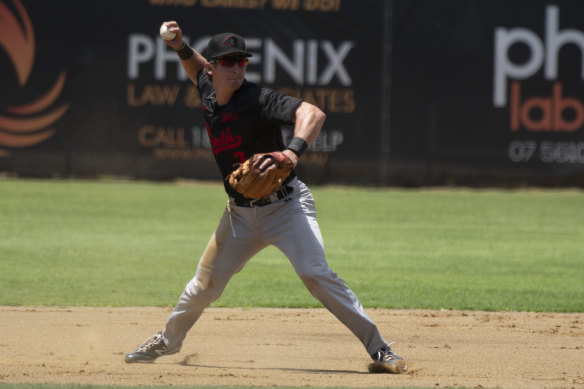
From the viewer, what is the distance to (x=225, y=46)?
4934 millimetres

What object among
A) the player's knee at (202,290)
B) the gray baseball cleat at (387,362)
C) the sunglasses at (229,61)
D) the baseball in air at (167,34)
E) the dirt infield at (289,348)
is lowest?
the dirt infield at (289,348)

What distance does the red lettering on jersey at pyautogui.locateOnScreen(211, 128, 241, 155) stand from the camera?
5.02 m

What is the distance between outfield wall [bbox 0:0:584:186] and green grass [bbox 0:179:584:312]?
80cm

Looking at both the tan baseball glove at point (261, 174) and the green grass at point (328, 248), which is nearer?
the tan baseball glove at point (261, 174)

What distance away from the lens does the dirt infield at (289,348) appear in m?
4.96

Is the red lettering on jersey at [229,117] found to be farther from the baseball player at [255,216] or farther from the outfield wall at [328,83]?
the outfield wall at [328,83]

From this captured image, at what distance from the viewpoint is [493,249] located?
1074 centimetres

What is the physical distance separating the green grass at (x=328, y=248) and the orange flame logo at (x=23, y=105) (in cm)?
85

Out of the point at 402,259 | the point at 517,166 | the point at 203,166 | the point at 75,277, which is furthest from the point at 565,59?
the point at 75,277

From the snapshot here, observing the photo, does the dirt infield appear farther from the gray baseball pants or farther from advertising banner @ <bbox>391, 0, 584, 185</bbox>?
advertising banner @ <bbox>391, 0, 584, 185</bbox>

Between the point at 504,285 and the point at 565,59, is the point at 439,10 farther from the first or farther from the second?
the point at 504,285

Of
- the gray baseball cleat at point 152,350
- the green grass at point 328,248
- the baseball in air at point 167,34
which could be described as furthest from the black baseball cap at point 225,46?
the green grass at point 328,248


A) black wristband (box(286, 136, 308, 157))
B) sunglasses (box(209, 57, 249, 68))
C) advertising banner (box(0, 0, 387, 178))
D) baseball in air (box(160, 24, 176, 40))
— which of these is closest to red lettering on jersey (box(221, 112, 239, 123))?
sunglasses (box(209, 57, 249, 68))

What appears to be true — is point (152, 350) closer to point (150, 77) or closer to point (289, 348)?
point (289, 348)
